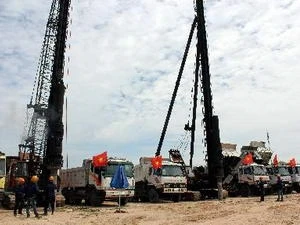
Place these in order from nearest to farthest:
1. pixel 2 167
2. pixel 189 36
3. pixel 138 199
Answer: pixel 2 167 < pixel 138 199 < pixel 189 36

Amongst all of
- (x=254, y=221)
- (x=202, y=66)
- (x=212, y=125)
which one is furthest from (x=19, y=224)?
(x=202, y=66)

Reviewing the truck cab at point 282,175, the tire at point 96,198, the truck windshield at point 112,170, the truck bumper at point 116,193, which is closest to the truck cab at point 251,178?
the truck cab at point 282,175

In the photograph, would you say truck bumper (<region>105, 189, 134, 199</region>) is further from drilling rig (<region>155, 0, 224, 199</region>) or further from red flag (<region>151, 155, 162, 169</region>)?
drilling rig (<region>155, 0, 224, 199</region>)

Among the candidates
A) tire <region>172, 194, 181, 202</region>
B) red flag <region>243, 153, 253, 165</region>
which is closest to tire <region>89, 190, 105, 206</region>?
tire <region>172, 194, 181, 202</region>

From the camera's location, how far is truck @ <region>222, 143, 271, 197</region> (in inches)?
1340

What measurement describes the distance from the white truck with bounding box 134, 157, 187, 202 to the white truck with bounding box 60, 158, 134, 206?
10.00 ft

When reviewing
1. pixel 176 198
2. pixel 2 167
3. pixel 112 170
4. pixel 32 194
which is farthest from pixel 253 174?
pixel 32 194

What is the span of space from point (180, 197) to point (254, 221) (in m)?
14.3

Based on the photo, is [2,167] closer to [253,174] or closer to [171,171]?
[171,171]

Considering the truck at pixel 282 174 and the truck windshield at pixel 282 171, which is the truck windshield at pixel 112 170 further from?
the truck windshield at pixel 282 171

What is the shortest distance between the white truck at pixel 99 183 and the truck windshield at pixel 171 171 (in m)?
3.48

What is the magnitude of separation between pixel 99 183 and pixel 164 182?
5104mm

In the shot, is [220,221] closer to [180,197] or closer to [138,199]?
[180,197]

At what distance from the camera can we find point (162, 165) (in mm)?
28562
